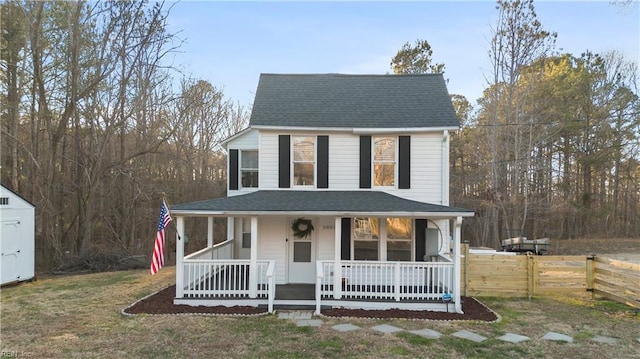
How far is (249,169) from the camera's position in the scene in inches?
447

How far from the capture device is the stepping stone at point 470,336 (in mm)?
6199

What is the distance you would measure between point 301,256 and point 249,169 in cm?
333

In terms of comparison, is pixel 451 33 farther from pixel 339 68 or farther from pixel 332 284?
pixel 332 284

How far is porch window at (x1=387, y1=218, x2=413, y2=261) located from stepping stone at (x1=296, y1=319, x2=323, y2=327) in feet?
10.8

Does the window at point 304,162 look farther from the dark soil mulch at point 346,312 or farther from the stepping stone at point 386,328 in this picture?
the stepping stone at point 386,328

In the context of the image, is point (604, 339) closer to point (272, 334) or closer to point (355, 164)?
point (272, 334)

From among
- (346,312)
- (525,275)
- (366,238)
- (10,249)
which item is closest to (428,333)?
(346,312)

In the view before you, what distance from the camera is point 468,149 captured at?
24.3 meters

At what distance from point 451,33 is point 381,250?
9549 millimetres

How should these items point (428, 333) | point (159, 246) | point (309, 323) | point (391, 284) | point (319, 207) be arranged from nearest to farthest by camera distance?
1. point (428, 333)
2. point (309, 323)
3. point (159, 246)
4. point (391, 284)
5. point (319, 207)

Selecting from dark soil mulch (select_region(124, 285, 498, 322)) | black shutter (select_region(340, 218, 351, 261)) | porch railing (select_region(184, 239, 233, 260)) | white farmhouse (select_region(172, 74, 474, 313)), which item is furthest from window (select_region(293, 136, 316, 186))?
dark soil mulch (select_region(124, 285, 498, 322))

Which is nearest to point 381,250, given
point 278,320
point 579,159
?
point 278,320

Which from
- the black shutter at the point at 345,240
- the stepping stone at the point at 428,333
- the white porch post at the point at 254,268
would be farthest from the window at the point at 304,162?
the stepping stone at the point at 428,333

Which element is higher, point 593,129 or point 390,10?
point 390,10
